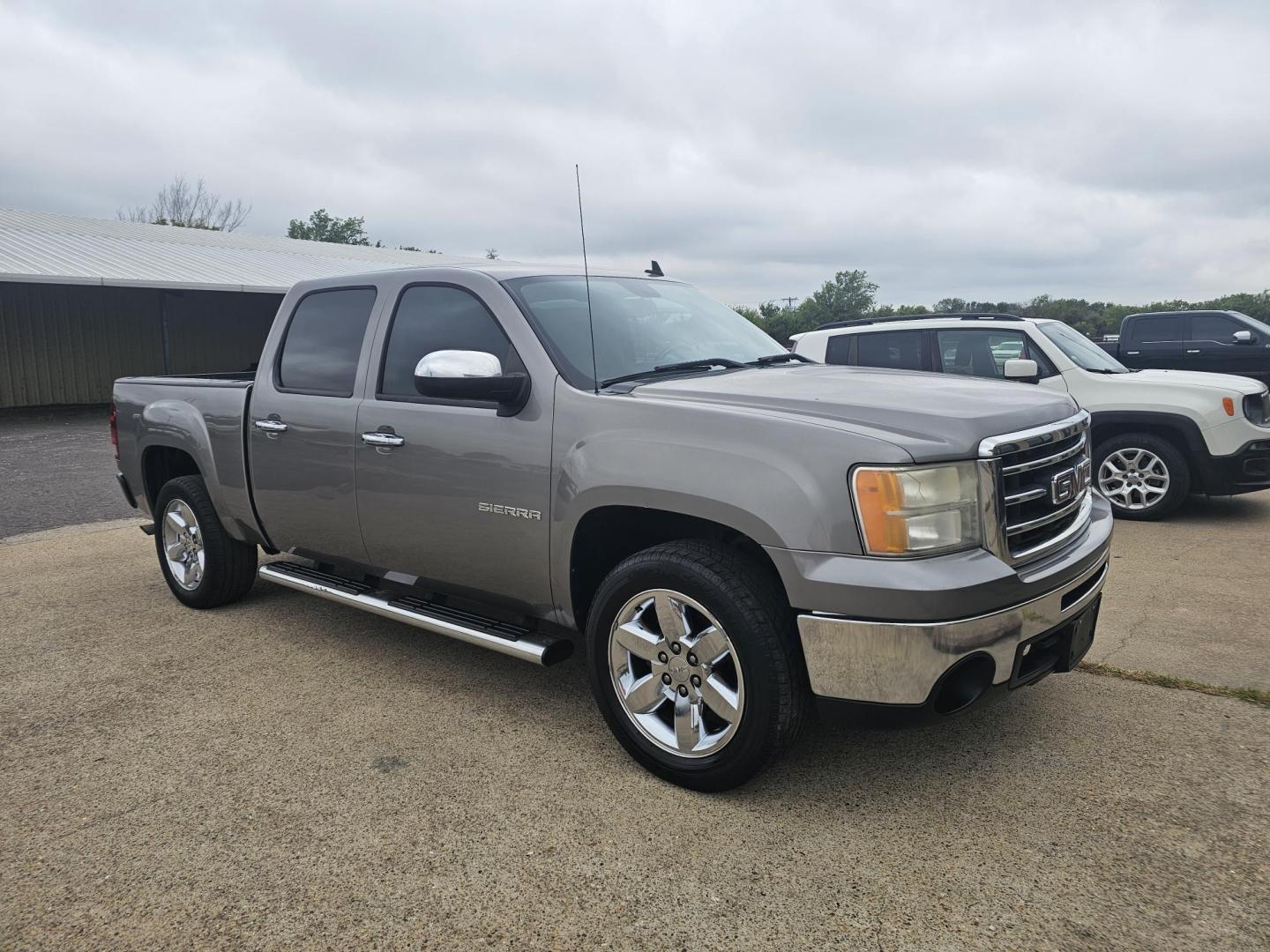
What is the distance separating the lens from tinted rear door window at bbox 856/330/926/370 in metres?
8.24

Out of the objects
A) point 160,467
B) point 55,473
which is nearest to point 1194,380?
point 160,467

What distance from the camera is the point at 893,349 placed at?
27.3 feet

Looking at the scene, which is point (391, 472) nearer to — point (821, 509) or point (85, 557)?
point (821, 509)

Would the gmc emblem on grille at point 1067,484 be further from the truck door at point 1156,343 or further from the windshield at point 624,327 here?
the truck door at point 1156,343

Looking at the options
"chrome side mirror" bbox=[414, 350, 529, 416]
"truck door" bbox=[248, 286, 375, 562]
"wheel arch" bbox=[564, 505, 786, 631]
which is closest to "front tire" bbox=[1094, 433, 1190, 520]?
"wheel arch" bbox=[564, 505, 786, 631]

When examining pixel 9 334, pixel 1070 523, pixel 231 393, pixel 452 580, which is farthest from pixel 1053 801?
pixel 9 334

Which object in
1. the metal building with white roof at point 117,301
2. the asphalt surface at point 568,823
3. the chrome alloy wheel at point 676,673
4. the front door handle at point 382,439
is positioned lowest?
the asphalt surface at point 568,823

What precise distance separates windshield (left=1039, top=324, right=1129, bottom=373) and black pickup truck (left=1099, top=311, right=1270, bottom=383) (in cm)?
570

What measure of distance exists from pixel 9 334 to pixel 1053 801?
885 inches

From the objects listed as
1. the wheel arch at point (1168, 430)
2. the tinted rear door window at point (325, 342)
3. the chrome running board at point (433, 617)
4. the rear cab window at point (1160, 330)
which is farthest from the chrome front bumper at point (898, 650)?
the rear cab window at point (1160, 330)

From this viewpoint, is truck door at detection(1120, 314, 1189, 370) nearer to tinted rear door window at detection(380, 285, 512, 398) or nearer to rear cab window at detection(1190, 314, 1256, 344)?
rear cab window at detection(1190, 314, 1256, 344)

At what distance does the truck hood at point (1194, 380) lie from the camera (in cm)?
741

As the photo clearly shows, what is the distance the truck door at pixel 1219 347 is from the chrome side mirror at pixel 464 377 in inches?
526

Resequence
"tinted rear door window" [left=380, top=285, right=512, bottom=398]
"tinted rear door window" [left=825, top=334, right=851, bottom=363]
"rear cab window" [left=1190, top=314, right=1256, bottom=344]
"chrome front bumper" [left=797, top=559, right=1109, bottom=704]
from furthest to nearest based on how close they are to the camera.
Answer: "rear cab window" [left=1190, top=314, right=1256, bottom=344] → "tinted rear door window" [left=825, top=334, right=851, bottom=363] → "tinted rear door window" [left=380, top=285, right=512, bottom=398] → "chrome front bumper" [left=797, top=559, right=1109, bottom=704]
